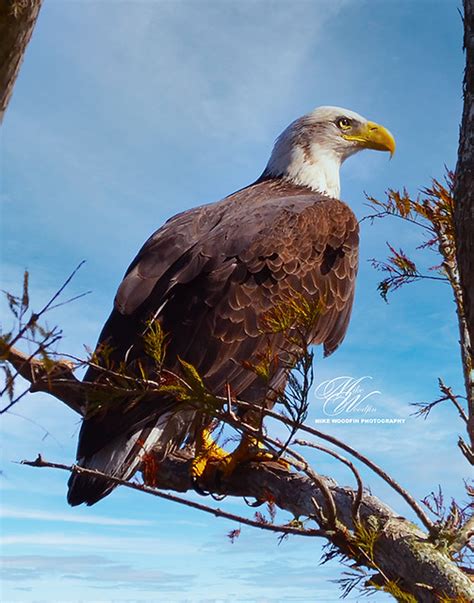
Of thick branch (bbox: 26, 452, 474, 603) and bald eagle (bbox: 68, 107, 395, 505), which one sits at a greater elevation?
bald eagle (bbox: 68, 107, 395, 505)

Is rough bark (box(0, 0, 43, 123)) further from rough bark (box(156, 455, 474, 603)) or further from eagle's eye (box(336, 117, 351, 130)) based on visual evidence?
eagle's eye (box(336, 117, 351, 130))

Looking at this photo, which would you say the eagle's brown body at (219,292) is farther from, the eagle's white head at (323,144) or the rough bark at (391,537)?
the eagle's white head at (323,144)

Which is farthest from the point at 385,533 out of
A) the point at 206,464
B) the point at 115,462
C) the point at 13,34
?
the point at 13,34

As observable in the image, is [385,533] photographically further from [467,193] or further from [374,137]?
[374,137]

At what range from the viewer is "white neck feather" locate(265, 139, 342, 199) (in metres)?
6.18

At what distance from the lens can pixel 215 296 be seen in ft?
14.3

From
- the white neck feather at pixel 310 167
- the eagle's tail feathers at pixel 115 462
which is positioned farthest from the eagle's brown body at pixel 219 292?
the white neck feather at pixel 310 167

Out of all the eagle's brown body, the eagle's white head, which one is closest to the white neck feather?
the eagle's white head

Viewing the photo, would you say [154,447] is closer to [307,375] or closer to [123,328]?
[123,328]

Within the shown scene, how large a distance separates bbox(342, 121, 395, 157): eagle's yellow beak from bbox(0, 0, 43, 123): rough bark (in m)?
4.91

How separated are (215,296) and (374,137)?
2.95 metres

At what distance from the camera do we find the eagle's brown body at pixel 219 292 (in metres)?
4.05

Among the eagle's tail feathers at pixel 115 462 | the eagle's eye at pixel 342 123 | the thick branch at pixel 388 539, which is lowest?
the thick branch at pixel 388 539

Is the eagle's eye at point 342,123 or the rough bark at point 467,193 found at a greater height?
the eagle's eye at point 342,123
